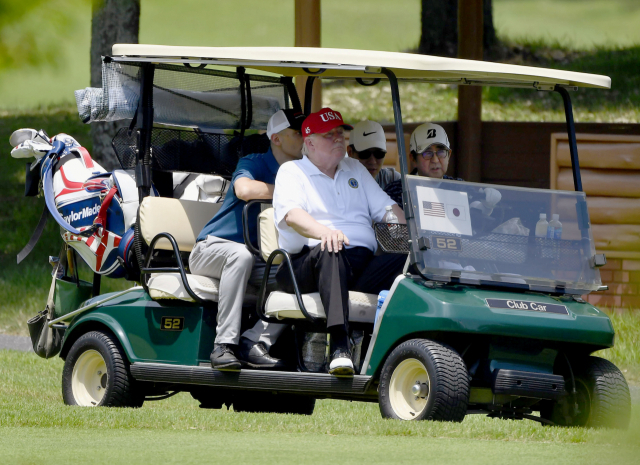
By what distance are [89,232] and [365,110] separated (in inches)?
396

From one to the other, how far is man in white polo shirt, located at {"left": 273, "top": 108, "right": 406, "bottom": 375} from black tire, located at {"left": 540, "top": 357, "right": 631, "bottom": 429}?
0.95 m

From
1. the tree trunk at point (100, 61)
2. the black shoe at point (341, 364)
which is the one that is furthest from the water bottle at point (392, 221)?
the tree trunk at point (100, 61)

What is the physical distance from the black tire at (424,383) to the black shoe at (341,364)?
165mm

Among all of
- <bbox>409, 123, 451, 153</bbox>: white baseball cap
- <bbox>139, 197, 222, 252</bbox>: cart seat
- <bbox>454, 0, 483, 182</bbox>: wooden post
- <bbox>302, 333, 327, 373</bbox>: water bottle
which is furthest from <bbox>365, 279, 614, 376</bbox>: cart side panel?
<bbox>454, 0, 483, 182</bbox>: wooden post

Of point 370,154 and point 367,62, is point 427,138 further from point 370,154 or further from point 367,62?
point 367,62

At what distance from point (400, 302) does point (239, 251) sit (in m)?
0.91

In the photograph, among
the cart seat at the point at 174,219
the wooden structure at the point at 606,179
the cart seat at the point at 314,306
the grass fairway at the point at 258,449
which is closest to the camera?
the grass fairway at the point at 258,449

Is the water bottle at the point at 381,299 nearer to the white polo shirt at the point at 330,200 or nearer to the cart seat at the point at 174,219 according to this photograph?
the white polo shirt at the point at 330,200

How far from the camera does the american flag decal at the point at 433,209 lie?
4553 millimetres

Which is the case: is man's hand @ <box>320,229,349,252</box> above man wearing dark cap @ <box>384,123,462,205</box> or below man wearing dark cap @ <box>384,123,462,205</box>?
below

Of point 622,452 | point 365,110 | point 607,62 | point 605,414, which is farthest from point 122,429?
point 607,62

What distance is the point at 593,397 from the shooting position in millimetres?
4441

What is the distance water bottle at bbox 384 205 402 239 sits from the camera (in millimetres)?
4680

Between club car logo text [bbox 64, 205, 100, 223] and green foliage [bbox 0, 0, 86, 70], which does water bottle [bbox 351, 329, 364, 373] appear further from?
green foliage [bbox 0, 0, 86, 70]
